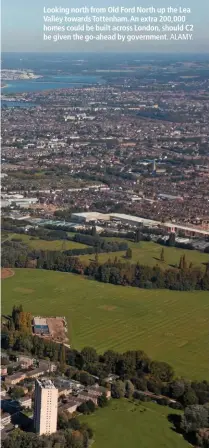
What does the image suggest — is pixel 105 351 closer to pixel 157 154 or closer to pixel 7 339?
pixel 7 339

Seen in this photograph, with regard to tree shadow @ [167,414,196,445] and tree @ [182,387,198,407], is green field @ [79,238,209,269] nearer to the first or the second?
tree @ [182,387,198,407]

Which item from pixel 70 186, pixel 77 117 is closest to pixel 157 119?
pixel 77 117

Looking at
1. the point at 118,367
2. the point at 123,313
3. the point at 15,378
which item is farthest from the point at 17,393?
the point at 123,313

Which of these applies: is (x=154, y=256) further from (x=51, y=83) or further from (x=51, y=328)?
(x=51, y=83)

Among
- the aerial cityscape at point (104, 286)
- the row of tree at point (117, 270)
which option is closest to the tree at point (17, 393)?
the aerial cityscape at point (104, 286)

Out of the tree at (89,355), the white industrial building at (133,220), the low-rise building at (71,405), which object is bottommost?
the white industrial building at (133,220)

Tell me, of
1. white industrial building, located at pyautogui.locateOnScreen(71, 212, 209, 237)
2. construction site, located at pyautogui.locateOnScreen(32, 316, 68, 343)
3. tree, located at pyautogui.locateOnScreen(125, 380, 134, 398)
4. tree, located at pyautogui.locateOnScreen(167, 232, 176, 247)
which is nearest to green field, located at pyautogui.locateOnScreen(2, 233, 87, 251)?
tree, located at pyautogui.locateOnScreen(167, 232, 176, 247)

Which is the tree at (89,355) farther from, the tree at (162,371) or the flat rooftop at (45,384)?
the flat rooftop at (45,384)
